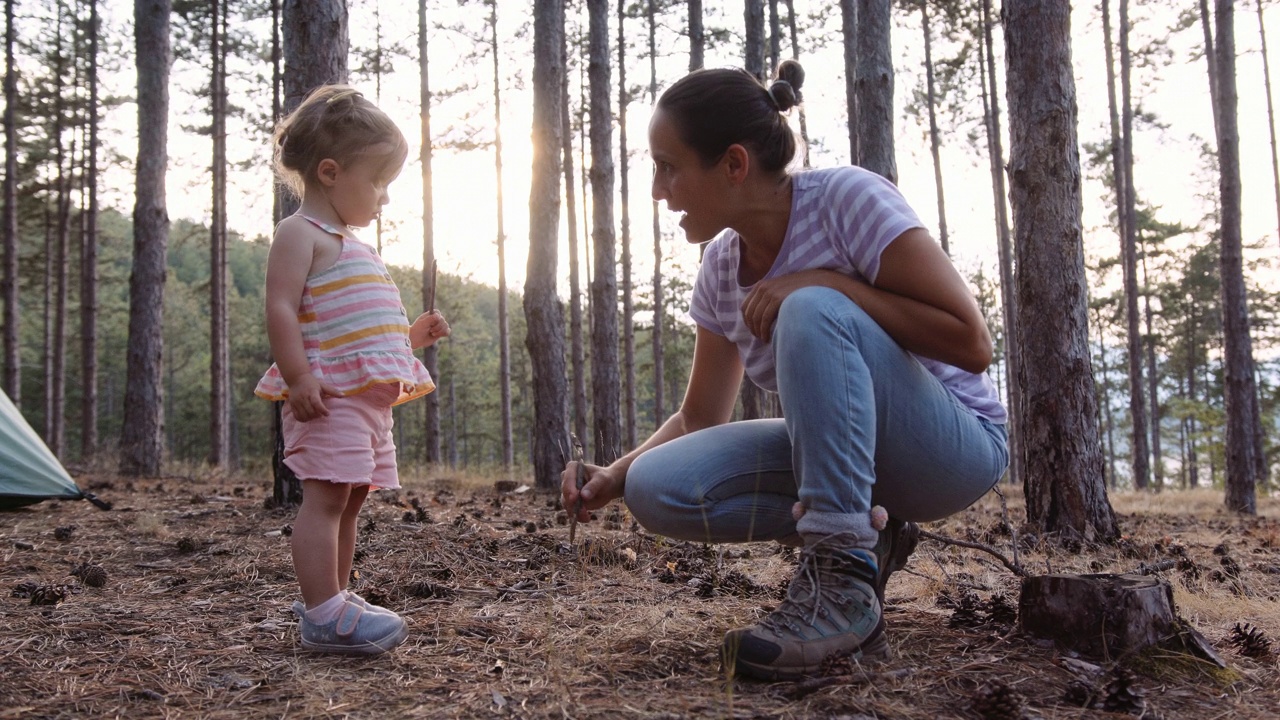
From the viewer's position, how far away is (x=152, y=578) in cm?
307

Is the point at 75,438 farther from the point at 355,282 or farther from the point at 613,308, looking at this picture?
the point at 355,282

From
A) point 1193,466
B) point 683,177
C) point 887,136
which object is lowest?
point 1193,466

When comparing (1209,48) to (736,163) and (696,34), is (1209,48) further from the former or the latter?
(736,163)

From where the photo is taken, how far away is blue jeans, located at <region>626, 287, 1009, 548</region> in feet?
5.78

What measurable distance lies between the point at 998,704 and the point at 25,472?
18.0 feet

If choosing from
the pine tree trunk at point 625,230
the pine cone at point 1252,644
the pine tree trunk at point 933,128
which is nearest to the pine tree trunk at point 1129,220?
the pine tree trunk at point 933,128

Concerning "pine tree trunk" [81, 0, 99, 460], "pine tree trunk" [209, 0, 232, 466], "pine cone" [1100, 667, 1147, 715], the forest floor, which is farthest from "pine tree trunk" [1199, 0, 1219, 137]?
"pine tree trunk" [81, 0, 99, 460]

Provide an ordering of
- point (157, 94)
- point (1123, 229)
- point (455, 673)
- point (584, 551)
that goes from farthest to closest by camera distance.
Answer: point (1123, 229) → point (157, 94) → point (584, 551) → point (455, 673)

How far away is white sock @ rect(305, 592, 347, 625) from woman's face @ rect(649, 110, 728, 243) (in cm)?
125

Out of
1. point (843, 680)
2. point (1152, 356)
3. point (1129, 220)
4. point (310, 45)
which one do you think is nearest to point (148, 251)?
point (310, 45)

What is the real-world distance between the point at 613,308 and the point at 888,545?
25.8 feet

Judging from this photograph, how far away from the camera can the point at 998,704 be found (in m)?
1.47

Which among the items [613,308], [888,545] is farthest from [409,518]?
[613,308]

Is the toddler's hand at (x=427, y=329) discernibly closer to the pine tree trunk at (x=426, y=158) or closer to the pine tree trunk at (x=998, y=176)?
the pine tree trunk at (x=426, y=158)
